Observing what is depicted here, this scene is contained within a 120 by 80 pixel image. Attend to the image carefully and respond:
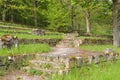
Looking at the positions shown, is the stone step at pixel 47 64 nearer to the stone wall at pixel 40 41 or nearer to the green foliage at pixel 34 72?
the green foliage at pixel 34 72

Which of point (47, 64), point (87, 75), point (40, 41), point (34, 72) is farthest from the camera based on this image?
point (40, 41)

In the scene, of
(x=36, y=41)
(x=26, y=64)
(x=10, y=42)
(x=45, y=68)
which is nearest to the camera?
(x=45, y=68)

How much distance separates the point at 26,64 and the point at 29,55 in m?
0.68

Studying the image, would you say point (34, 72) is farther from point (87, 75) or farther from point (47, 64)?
point (87, 75)

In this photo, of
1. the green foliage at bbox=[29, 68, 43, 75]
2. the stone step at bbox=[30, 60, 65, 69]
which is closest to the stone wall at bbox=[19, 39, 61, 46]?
the stone step at bbox=[30, 60, 65, 69]

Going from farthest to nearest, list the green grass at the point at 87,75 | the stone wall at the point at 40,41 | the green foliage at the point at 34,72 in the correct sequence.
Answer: the stone wall at the point at 40,41 → the green foliage at the point at 34,72 → the green grass at the point at 87,75

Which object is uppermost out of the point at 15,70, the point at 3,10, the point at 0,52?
the point at 3,10

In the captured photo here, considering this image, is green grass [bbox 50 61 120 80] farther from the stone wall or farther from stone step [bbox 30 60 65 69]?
the stone wall

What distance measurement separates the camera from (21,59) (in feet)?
41.6

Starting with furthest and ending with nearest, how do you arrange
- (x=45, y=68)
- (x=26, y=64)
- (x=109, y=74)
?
(x=26, y=64)
(x=45, y=68)
(x=109, y=74)

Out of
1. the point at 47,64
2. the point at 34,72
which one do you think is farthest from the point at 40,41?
the point at 34,72

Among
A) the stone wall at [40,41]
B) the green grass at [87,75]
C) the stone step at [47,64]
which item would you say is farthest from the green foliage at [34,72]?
the stone wall at [40,41]

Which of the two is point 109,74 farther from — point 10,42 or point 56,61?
point 10,42

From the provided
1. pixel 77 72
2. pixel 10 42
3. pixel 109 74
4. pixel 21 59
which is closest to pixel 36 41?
pixel 10 42
